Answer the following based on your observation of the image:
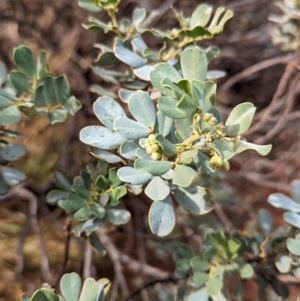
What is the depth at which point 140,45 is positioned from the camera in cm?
70

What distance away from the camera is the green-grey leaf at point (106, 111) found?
0.57 metres

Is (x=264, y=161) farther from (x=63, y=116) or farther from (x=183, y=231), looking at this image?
(x=63, y=116)

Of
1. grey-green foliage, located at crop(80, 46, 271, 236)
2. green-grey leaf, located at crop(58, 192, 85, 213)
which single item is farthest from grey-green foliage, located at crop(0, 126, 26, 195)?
grey-green foliage, located at crop(80, 46, 271, 236)

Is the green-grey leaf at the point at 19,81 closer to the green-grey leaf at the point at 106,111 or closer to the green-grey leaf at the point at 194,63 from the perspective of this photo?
the green-grey leaf at the point at 106,111

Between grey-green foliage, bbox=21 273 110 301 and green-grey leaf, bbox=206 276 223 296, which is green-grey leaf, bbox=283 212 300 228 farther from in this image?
grey-green foliage, bbox=21 273 110 301

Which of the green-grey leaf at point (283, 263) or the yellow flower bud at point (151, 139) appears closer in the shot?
the yellow flower bud at point (151, 139)

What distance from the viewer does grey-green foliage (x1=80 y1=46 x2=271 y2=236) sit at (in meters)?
0.47

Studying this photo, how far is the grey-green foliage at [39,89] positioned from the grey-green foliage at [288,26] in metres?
0.67

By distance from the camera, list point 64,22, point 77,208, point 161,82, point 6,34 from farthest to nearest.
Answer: point 64,22
point 6,34
point 77,208
point 161,82

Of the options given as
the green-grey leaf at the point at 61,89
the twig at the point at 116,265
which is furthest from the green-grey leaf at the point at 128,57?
the twig at the point at 116,265

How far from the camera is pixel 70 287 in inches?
20.6

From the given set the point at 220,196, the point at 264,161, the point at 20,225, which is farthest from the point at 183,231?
the point at 20,225

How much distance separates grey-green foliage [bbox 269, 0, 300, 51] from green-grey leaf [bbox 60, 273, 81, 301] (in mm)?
872

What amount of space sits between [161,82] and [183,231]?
44.6 inches
